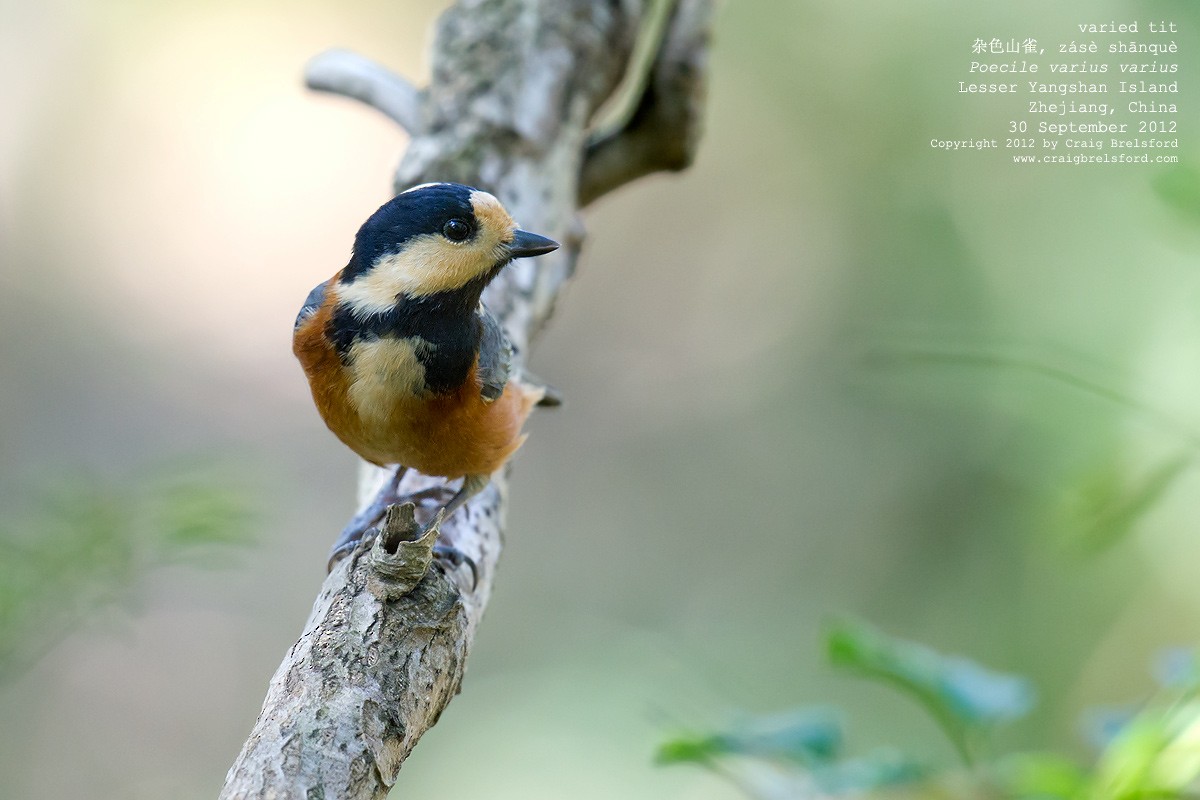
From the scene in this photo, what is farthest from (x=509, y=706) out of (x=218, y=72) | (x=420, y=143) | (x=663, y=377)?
(x=218, y=72)

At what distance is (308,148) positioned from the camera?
7.44 metres

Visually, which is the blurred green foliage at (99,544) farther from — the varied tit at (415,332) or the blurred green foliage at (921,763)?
the blurred green foliage at (921,763)

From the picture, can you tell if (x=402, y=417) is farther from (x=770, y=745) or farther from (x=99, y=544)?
(x=770, y=745)

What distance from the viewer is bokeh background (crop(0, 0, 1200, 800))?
17.3 ft

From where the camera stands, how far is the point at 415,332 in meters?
2.47

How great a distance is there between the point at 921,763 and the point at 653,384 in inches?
216

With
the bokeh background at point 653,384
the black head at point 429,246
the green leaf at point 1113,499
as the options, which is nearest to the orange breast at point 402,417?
the black head at point 429,246

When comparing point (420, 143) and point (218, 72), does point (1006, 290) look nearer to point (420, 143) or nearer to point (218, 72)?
point (420, 143)

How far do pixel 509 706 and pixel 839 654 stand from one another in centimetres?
396

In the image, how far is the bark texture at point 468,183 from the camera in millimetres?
1649

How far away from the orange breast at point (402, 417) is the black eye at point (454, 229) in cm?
33

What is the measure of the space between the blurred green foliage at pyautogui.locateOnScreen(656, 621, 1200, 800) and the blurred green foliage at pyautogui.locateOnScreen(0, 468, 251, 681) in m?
1.30

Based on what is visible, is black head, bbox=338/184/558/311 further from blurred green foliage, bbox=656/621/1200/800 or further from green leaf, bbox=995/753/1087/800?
green leaf, bbox=995/753/1087/800

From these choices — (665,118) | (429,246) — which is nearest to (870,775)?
(429,246)
